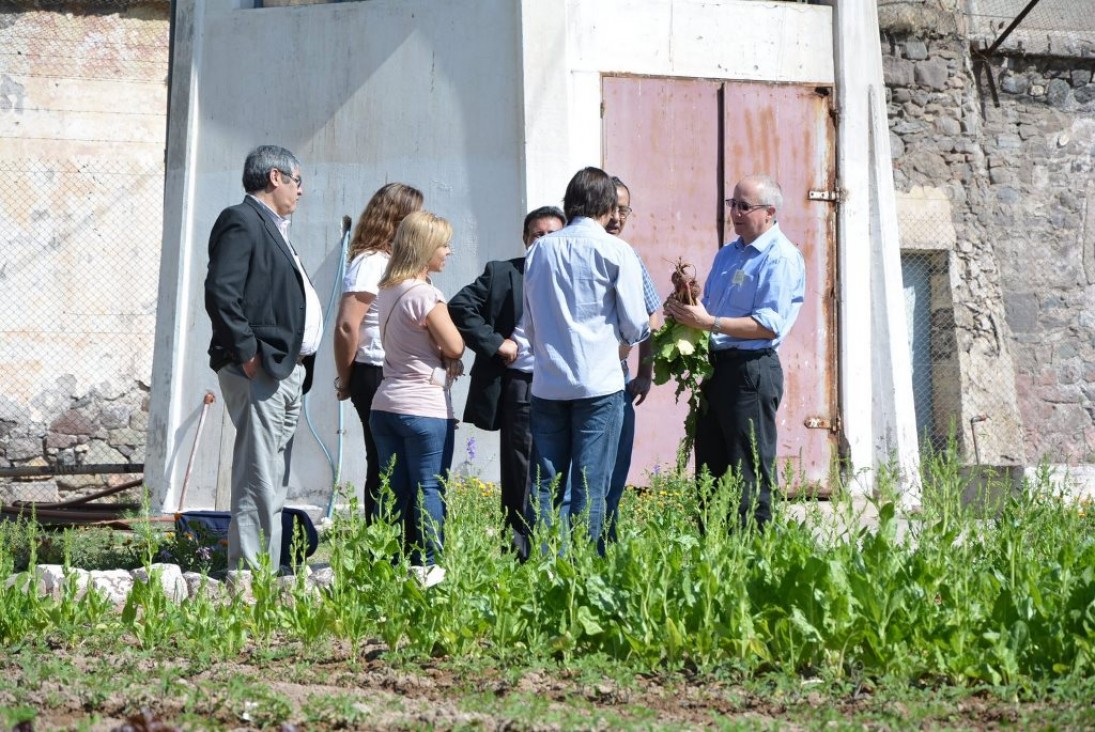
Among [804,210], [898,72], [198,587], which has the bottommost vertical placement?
[198,587]

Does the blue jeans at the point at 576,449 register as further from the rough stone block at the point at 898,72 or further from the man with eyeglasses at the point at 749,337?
the rough stone block at the point at 898,72

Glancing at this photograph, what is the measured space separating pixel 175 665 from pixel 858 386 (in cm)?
578

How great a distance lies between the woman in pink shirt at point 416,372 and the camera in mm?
5707

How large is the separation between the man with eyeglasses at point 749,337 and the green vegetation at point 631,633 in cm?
82

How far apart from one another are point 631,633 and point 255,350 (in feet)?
6.64

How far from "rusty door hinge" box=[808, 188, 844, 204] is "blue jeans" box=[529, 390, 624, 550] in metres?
3.95

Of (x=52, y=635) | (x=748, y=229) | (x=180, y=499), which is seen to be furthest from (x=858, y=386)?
(x=52, y=635)

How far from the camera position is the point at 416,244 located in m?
5.77

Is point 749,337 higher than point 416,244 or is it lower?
lower

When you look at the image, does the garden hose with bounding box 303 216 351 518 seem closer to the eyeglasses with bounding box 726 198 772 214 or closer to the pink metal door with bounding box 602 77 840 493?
the pink metal door with bounding box 602 77 840 493

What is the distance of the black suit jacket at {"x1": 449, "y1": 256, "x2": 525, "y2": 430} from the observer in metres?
6.09

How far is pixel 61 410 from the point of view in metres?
12.7

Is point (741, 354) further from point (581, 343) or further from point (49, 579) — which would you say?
point (49, 579)

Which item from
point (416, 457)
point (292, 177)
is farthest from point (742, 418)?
point (292, 177)
